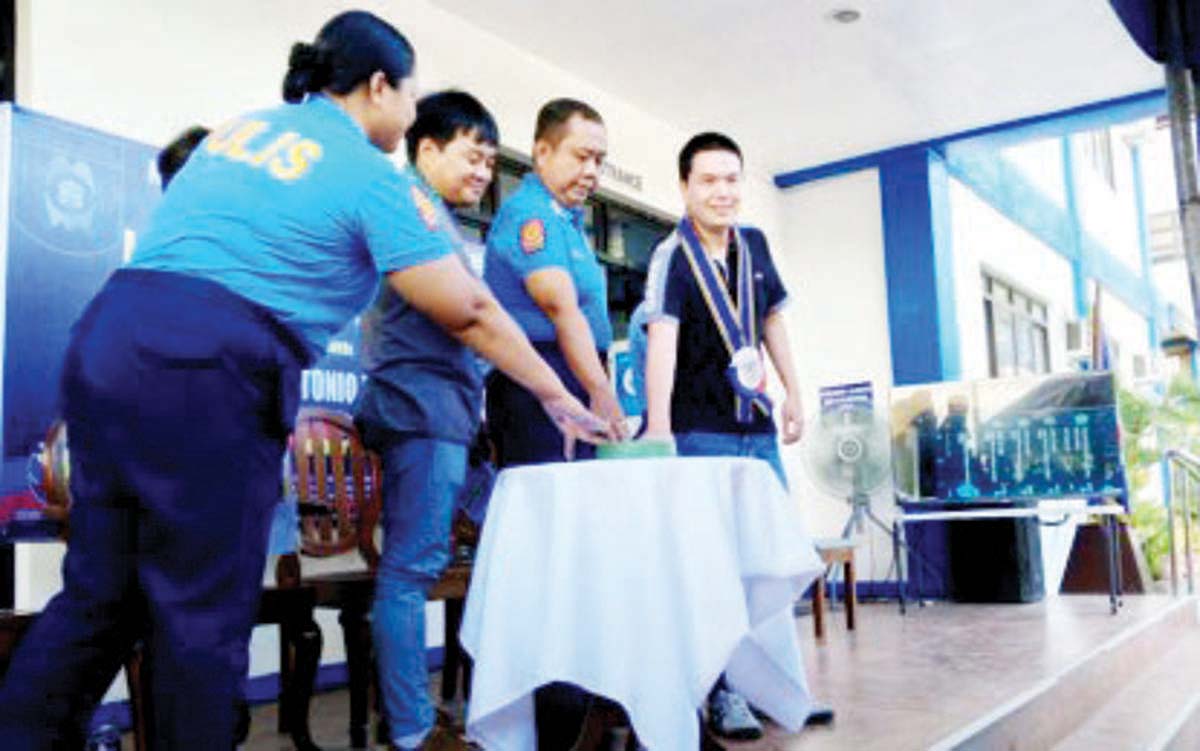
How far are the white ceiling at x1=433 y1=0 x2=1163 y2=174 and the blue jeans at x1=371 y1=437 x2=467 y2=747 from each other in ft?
10.8

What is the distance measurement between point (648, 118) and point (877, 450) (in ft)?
7.76

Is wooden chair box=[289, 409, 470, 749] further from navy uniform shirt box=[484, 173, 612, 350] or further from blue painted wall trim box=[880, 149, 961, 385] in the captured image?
blue painted wall trim box=[880, 149, 961, 385]

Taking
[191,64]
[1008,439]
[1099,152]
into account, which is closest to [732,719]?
[191,64]

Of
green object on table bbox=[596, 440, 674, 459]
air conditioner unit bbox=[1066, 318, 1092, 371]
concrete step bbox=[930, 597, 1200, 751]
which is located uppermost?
air conditioner unit bbox=[1066, 318, 1092, 371]

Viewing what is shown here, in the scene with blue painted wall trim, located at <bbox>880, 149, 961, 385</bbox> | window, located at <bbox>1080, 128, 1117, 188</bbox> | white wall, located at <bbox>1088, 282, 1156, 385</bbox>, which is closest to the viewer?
blue painted wall trim, located at <bbox>880, 149, 961, 385</bbox>

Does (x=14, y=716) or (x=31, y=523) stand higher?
(x=31, y=523)

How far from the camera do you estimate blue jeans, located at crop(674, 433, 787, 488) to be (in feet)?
8.47

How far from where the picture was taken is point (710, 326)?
2652 mm

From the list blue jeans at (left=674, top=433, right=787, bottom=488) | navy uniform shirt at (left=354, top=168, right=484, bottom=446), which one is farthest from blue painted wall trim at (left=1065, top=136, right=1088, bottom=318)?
navy uniform shirt at (left=354, top=168, right=484, bottom=446)

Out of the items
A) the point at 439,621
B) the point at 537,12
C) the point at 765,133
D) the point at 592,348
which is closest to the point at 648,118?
the point at 765,133

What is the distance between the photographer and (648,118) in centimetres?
656

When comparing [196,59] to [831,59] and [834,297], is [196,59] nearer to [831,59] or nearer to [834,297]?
[831,59]

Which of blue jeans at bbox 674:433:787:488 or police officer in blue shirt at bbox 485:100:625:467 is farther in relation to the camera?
blue jeans at bbox 674:433:787:488

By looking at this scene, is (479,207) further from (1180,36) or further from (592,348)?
(1180,36)
